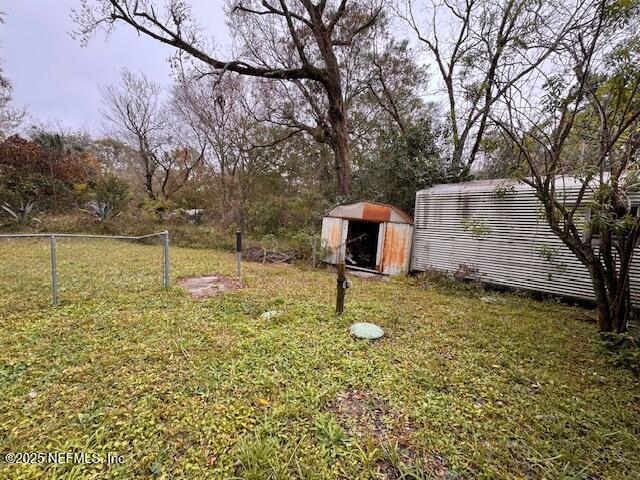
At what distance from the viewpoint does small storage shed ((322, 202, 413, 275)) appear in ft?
21.1

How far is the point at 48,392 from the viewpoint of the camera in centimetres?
188

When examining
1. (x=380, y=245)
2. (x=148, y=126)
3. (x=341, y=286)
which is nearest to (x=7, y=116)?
(x=148, y=126)

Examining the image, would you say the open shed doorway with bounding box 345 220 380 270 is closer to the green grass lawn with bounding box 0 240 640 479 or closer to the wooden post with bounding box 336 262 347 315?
the green grass lawn with bounding box 0 240 640 479

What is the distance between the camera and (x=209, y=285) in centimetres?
475

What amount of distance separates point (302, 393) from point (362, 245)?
20.6 ft

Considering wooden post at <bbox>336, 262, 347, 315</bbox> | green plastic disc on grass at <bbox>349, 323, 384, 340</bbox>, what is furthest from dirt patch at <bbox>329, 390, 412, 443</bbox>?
wooden post at <bbox>336, 262, 347, 315</bbox>

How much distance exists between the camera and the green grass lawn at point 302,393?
1.50 metres

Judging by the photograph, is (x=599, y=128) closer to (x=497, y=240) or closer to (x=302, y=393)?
(x=497, y=240)

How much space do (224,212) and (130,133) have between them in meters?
8.37

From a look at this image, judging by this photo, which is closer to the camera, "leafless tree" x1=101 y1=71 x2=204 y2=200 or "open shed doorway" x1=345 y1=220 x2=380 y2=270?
"open shed doorway" x1=345 y1=220 x2=380 y2=270

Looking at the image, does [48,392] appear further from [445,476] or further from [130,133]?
[130,133]

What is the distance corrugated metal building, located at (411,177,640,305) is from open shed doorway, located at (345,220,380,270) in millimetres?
1490

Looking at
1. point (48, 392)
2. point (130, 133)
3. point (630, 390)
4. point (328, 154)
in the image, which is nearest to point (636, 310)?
point (630, 390)

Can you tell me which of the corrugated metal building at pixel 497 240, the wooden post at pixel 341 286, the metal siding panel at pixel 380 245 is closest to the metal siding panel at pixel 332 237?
the metal siding panel at pixel 380 245
